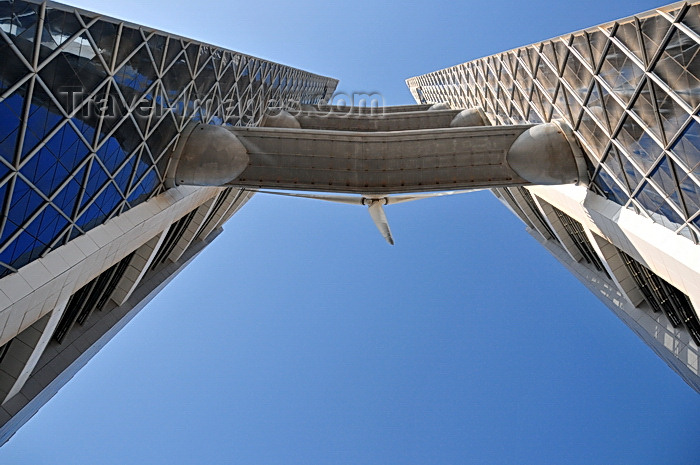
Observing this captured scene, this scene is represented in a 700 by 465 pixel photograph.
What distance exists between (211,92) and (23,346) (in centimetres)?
1738

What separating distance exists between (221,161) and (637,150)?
19401mm

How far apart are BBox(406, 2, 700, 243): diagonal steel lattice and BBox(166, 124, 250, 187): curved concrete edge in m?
17.5

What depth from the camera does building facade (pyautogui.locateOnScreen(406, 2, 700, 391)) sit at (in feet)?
46.7

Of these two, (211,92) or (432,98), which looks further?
(432,98)

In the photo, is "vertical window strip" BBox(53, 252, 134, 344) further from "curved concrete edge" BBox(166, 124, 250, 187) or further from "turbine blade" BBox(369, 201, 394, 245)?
"turbine blade" BBox(369, 201, 394, 245)

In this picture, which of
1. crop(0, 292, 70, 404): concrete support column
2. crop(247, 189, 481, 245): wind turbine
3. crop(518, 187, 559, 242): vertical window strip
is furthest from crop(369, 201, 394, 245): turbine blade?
crop(518, 187, 559, 242): vertical window strip

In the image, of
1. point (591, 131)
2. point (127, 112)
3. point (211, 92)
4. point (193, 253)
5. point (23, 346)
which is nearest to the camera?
point (23, 346)

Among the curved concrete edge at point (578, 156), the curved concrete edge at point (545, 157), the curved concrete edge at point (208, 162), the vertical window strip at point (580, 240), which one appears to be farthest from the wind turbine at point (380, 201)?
the vertical window strip at point (580, 240)

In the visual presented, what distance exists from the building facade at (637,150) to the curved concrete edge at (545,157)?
2.35 feet

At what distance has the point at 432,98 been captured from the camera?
76750mm

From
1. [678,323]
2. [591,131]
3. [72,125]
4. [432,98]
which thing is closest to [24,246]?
[72,125]

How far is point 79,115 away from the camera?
49.3 feet

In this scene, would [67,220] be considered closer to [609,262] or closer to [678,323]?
[609,262]

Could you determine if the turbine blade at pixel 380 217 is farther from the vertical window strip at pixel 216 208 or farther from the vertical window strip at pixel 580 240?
the vertical window strip at pixel 216 208
